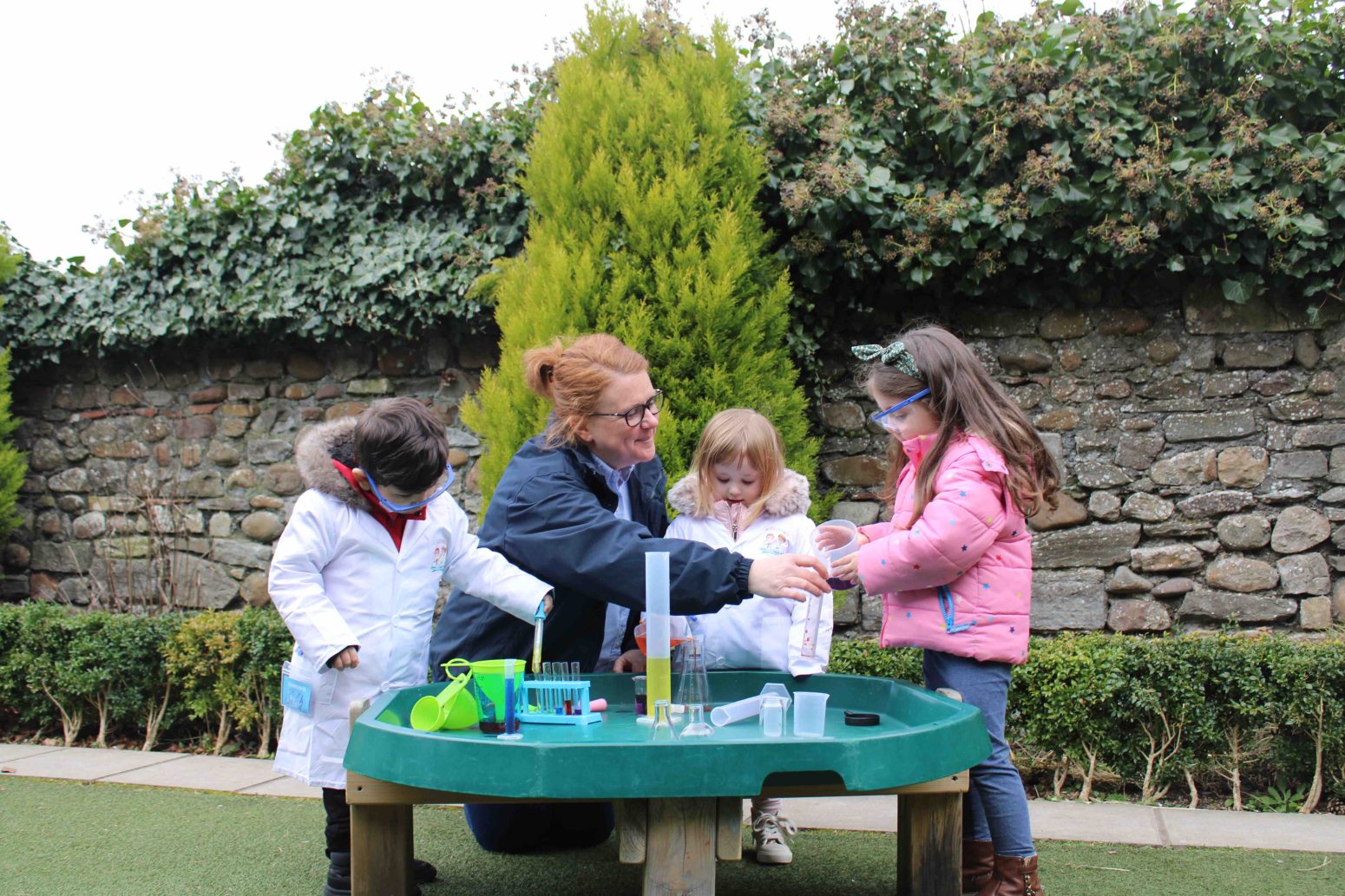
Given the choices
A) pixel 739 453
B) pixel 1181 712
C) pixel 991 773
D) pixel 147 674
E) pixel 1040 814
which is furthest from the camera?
pixel 147 674

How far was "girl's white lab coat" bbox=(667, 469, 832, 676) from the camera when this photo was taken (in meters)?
3.08

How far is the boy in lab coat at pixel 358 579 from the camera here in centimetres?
274

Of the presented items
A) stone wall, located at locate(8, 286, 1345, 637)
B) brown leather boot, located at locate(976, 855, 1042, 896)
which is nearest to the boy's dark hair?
brown leather boot, located at locate(976, 855, 1042, 896)

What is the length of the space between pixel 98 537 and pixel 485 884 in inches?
201

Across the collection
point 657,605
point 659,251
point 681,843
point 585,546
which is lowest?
point 681,843

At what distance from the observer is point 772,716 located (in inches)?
85.5

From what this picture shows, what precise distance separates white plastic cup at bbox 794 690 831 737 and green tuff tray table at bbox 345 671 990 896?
32 mm

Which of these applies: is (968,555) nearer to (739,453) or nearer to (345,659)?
(739,453)

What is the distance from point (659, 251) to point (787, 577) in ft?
8.41

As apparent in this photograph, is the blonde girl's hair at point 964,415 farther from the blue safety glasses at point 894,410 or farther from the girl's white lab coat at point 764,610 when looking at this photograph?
the girl's white lab coat at point 764,610

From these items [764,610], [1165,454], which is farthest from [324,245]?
[1165,454]

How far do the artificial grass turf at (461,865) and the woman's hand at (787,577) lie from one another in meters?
1.09

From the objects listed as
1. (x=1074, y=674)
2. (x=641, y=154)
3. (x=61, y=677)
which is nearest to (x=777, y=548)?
(x=1074, y=674)

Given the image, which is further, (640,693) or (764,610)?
(764,610)
